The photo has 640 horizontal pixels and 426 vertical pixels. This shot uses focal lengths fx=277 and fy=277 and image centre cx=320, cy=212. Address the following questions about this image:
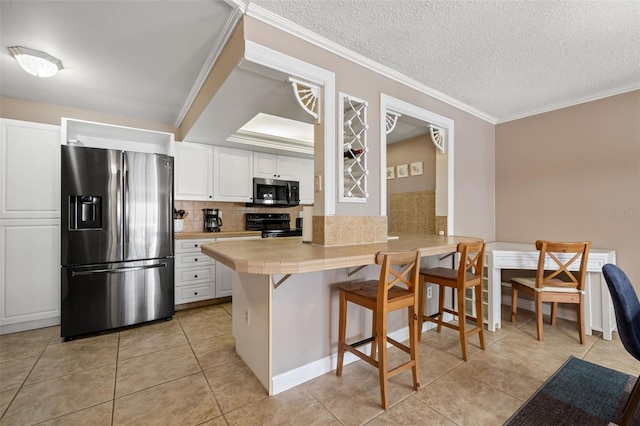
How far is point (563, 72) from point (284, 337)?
10.7 feet

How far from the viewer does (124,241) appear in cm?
274

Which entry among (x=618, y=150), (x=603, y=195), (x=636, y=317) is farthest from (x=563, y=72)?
(x=636, y=317)

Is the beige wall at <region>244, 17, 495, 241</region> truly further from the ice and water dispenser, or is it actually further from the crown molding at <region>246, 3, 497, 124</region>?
the ice and water dispenser

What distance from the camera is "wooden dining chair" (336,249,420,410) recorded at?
1.62 m

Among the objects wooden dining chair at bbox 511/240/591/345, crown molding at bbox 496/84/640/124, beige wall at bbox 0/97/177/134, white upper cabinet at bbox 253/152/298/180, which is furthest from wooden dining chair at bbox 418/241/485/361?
beige wall at bbox 0/97/177/134

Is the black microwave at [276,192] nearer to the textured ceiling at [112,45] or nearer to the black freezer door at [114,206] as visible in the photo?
the black freezer door at [114,206]

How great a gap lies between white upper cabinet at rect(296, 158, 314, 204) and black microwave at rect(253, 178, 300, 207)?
155 millimetres

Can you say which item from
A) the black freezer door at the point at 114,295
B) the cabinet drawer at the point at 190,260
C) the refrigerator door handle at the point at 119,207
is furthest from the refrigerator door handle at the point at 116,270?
the cabinet drawer at the point at 190,260

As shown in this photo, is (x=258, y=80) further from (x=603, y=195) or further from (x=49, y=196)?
(x=603, y=195)

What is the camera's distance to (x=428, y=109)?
283 cm

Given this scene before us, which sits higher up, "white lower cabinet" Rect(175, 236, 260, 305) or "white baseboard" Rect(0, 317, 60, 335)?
"white lower cabinet" Rect(175, 236, 260, 305)

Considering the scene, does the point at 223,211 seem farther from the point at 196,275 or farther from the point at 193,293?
the point at 193,293

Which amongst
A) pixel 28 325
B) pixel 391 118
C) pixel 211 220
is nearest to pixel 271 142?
pixel 211 220

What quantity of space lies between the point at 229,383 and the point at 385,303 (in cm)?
119
